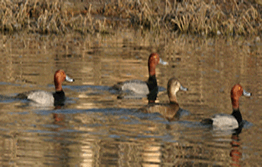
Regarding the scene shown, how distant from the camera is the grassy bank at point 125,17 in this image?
25.9m

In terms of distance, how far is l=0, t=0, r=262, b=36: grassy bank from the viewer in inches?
1018

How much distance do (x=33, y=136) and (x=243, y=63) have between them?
11.2 meters

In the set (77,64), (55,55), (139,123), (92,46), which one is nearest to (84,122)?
(139,123)

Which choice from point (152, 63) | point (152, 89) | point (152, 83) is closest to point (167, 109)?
point (152, 89)

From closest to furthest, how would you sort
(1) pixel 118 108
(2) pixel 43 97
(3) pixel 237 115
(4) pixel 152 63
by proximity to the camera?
(3) pixel 237 115 → (1) pixel 118 108 → (2) pixel 43 97 → (4) pixel 152 63

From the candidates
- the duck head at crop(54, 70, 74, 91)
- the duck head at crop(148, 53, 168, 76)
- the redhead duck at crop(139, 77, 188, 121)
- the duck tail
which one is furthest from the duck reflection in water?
the duck head at crop(148, 53, 168, 76)

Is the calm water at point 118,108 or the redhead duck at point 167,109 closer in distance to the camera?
the calm water at point 118,108

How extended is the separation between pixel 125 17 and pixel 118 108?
1936cm

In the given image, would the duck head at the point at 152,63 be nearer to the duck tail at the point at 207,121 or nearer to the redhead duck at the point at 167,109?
the redhead duck at the point at 167,109

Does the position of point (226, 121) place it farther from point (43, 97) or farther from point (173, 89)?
point (43, 97)

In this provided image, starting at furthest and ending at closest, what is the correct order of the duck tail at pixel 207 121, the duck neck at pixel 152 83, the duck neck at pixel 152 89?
the duck neck at pixel 152 83 < the duck neck at pixel 152 89 < the duck tail at pixel 207 121

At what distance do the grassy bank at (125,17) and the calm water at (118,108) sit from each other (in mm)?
2014

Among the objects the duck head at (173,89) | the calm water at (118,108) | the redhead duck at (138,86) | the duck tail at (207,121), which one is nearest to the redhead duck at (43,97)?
the calm water at (118,108)

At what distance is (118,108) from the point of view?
12.4 m
